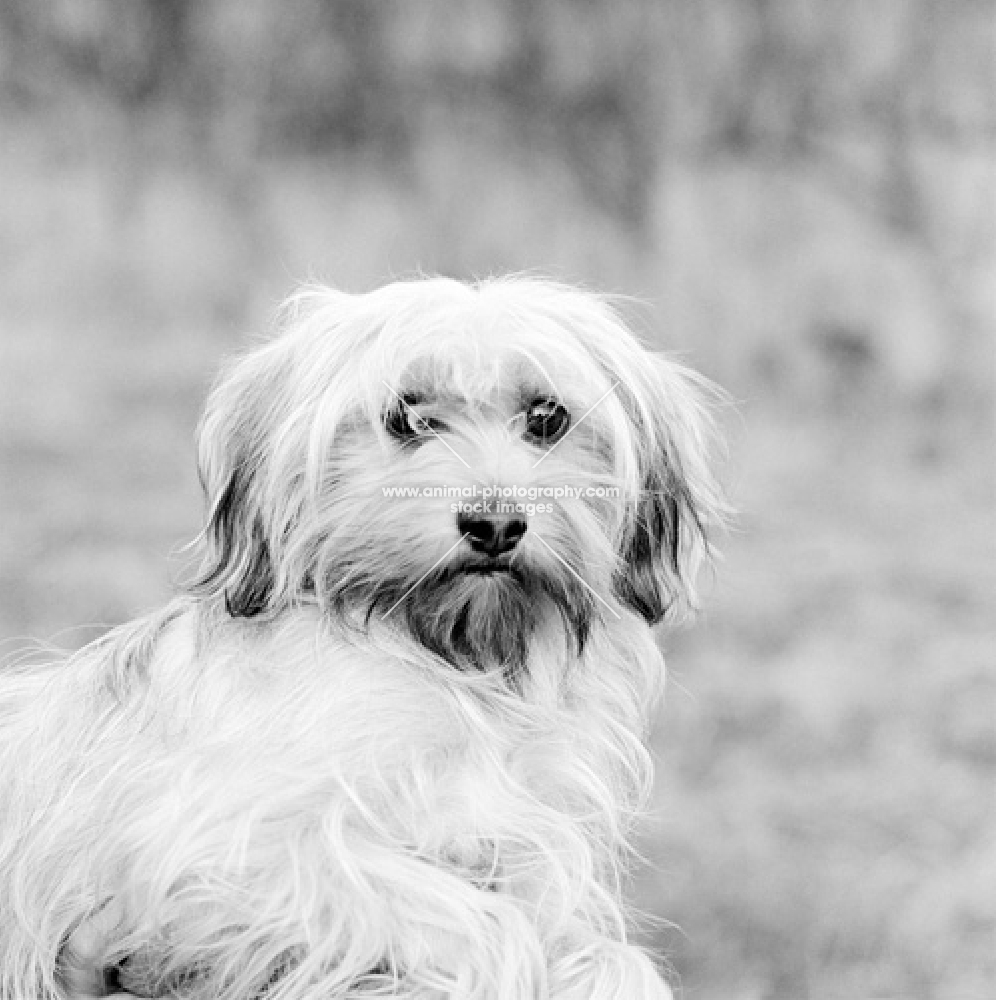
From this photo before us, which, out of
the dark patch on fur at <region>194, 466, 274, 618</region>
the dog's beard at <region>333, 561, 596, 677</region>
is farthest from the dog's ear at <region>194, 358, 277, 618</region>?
the dog's beard at <region>333, 561, 596, 677</region>

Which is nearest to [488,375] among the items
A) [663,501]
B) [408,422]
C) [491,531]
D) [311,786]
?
[408,422]

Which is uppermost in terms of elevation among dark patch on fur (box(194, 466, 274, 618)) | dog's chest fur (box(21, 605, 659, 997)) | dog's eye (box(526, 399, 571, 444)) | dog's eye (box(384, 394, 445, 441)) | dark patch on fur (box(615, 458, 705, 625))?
dog's eye (box(526, 399, 571, 444))

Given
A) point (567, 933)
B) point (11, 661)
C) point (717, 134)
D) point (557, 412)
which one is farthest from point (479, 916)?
point (717, 134)

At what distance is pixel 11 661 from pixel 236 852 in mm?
1516

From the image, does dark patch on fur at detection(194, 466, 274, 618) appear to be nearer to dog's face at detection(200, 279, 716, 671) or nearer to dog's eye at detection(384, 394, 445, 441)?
dog's face at detection(200, 279, 716, 671)

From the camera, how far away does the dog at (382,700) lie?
9.36 ft

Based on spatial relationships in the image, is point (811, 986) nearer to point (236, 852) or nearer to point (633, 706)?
point (633, 706)

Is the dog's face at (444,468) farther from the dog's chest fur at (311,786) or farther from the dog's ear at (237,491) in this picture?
the dog's chest fur at (311,786)

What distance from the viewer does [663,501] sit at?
3.42m

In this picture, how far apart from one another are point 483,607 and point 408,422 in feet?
1.29

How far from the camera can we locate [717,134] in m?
7.92

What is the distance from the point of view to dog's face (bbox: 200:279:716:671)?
291 centimetres

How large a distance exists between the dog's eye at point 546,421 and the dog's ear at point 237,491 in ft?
1.83

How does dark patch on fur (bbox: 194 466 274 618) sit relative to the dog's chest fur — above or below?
above
